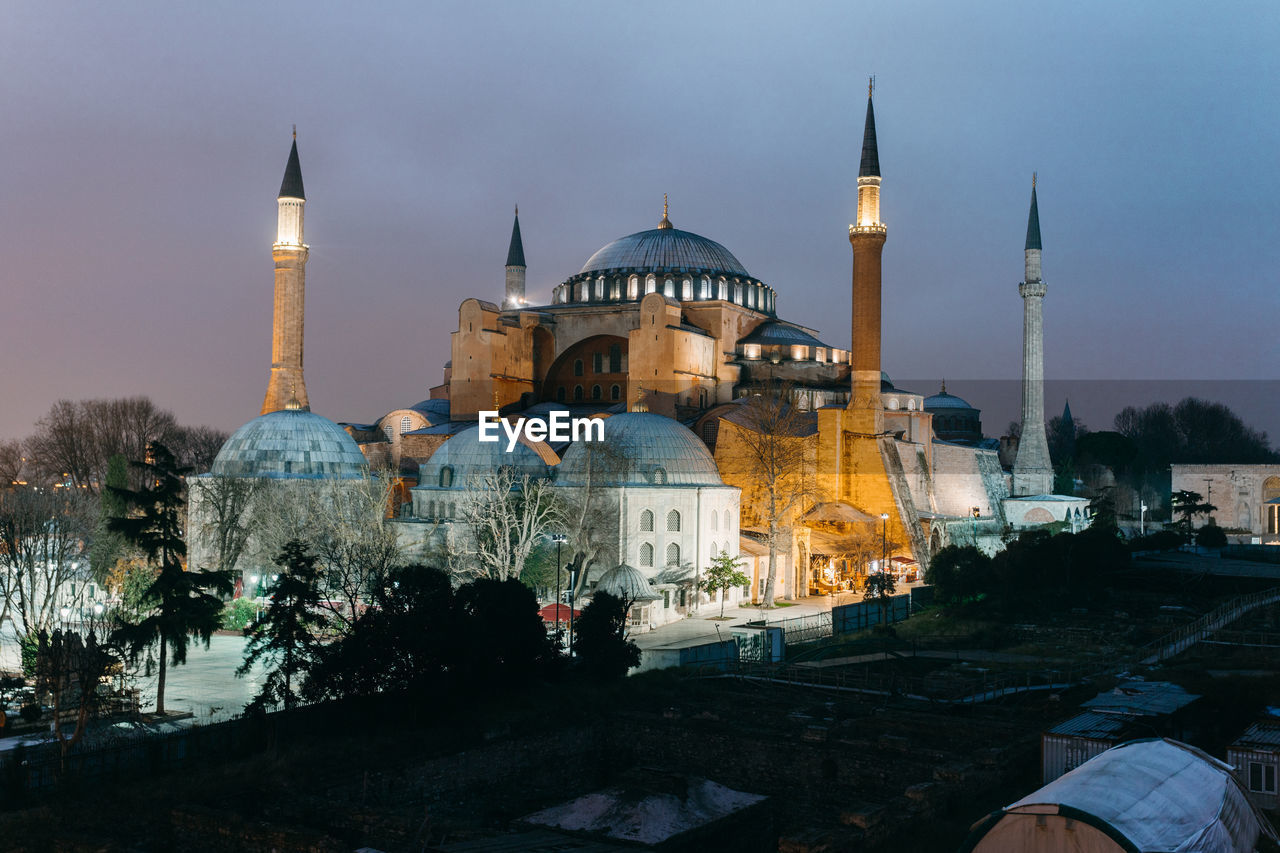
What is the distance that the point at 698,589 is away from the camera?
30.1 metres

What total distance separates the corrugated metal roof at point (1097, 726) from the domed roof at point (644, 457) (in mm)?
17440

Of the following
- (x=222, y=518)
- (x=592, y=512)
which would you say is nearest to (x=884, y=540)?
(x=592, y=512)

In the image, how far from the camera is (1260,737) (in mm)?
12719

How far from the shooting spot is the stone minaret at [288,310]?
38594 mm

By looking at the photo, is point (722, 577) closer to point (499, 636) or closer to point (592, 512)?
point (592, 512)

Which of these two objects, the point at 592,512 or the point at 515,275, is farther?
the point at 515,275

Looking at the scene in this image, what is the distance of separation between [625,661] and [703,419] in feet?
66.8

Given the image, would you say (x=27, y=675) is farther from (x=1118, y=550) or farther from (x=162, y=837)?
(x=1118, y=550)

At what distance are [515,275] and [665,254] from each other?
8689 millimetres

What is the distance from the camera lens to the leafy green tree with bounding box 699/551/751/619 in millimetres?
29891

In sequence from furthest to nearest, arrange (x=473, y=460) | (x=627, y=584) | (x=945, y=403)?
(x=945, y=403) < (x=473, y=460) < (x=627, y=584)

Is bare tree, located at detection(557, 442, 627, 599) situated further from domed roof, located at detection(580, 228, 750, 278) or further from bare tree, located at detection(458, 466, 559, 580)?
domed roof, located at detection(580, 228, 750, 278)

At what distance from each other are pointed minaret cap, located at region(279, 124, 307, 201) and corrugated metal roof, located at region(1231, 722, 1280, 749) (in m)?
34.3
